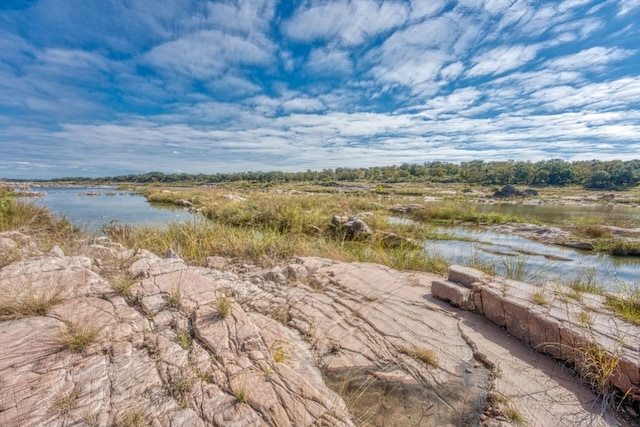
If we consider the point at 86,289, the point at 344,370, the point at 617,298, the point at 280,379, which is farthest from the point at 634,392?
the point at 86,289

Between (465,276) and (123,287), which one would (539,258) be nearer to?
(465,276)

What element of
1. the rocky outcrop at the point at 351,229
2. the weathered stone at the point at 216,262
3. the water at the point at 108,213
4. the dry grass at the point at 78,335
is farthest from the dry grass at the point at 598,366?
the water at the point at 108,213

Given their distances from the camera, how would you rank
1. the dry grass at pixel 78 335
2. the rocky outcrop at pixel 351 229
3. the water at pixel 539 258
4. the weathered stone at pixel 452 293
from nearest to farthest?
the dry grass at pixel 78 335, the weathered stone at pixel 452 293, the water at pixel 539 258, the rocky outcrop at pixel 351 229

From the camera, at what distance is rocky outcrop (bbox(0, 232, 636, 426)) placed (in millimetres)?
2174

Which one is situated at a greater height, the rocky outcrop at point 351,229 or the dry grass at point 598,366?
the dry grass at point 598,366

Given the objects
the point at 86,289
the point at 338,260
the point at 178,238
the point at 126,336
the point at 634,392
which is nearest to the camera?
the point at 634,392

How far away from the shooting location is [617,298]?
4020 millimetres

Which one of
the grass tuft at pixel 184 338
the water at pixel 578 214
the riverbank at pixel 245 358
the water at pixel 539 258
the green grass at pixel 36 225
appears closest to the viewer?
the riverbank at pixel 245 358

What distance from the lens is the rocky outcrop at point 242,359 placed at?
2.17 metres

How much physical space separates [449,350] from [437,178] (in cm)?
6794

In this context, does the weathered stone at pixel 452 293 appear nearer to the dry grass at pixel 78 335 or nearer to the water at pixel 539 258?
the water at pixel 539 258

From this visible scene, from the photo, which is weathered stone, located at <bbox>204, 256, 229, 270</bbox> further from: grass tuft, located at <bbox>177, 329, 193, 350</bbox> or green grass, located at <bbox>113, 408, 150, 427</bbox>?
green grass, located at <bbox>113, 408, 150, 427</bbox>

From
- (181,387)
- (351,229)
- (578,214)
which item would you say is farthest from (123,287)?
(578,214)

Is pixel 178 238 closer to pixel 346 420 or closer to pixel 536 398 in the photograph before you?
pixel 346 420
